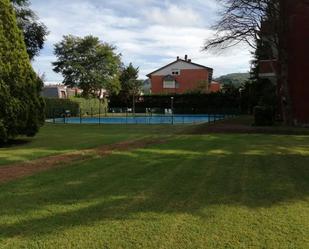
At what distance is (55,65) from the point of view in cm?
6356

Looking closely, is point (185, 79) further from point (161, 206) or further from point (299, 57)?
point (161, 206)

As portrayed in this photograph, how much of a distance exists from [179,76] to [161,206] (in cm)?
8523

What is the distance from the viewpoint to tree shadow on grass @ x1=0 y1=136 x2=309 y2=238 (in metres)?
6.54

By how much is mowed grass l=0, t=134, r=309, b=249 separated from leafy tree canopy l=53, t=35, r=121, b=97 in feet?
168

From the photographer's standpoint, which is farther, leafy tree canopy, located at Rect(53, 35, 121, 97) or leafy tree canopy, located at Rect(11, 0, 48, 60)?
leafy tree canopy, located at Rect(53, 35, 121, 97)

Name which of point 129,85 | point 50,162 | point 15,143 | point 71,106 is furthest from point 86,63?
point 50,162

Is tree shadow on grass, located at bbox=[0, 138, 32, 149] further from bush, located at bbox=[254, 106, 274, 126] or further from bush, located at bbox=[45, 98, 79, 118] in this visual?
bush, located at bbox=[45, 98, 79, 118]

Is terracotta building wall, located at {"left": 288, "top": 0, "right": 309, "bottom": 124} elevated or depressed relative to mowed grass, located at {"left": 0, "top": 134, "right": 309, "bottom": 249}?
elevated

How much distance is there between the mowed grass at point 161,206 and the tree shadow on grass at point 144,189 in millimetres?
15

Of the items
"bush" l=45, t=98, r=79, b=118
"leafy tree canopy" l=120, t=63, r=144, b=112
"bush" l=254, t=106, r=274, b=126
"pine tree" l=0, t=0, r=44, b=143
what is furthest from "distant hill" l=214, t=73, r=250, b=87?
"pine tree" l=0, t=0, r=44, b=143

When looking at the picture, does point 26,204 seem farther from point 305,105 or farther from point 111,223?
point 305,105

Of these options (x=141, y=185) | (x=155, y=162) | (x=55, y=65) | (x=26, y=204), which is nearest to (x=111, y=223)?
(x=26, y=204)

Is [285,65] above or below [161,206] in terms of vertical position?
above

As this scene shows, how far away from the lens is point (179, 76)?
91500 mm
